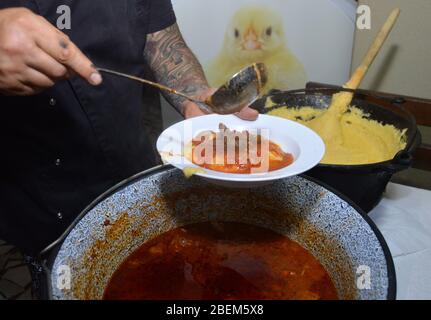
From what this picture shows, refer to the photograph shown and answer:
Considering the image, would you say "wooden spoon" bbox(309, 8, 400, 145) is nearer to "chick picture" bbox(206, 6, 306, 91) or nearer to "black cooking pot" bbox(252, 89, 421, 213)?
"black cooking pot" bbox(252, 89, 421, 213)

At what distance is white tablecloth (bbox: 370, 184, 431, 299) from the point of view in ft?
2.88

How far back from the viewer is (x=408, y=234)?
1.01 metres

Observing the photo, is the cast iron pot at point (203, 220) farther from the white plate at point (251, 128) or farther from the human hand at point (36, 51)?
the human hand at point (36, 51)

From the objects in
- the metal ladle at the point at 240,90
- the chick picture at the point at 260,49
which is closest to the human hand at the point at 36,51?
the metal ladle at the point at 240,90

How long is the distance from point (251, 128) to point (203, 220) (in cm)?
24

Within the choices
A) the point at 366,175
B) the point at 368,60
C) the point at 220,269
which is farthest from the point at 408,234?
the point at 368,60

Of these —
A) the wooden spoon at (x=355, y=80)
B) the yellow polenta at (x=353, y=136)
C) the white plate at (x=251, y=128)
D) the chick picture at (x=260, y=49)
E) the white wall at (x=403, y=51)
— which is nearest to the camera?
the white plate at (x=251, y=128)

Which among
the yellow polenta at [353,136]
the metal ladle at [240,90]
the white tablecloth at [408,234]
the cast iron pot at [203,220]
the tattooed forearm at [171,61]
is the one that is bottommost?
the white tablecloth at [408,234]

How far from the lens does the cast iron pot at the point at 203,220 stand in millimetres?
Answer: 681

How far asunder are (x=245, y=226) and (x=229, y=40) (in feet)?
3.72

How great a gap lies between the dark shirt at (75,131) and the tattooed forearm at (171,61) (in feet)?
0.18

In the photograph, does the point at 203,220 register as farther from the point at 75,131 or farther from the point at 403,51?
the point at 403,51

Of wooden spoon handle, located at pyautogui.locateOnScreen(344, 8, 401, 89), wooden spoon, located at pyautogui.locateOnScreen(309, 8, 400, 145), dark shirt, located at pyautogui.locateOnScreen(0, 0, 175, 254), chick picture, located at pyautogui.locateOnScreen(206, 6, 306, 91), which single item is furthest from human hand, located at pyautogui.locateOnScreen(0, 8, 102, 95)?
chick picture, located at pyautogui.locateOnScreen(206, 6, 306, 91)
